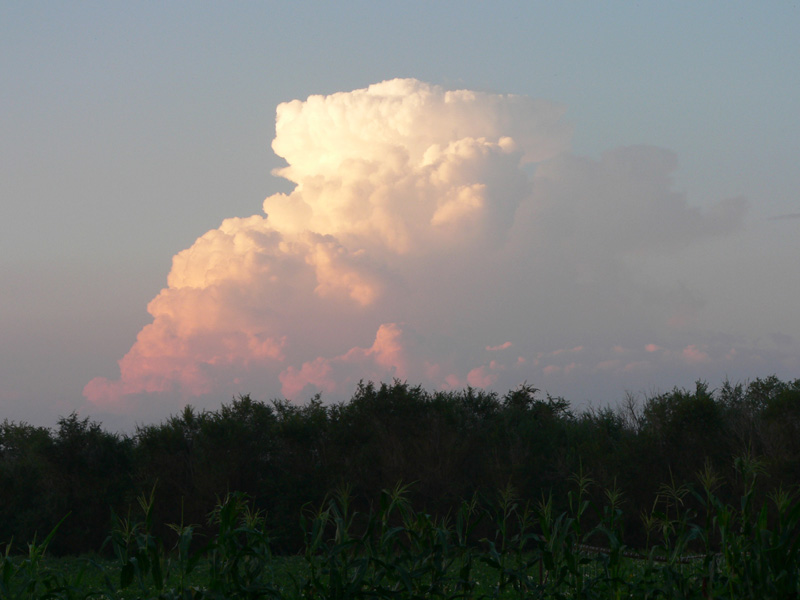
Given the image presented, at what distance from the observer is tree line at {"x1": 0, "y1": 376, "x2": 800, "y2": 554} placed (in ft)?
104

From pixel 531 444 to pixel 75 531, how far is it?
65.3 feet

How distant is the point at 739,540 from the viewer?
24.1 ft

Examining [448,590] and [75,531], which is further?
[75,531]

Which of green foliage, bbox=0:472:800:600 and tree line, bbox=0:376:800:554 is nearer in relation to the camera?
green foliage, bbox=0:472:800:600

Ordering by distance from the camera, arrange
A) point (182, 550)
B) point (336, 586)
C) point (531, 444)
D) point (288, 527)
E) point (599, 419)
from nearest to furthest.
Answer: point (182, 550), point (336, 586), point (288, 527), point (531, 444), point (599, 419)

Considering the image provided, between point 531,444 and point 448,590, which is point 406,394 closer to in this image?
point 531,444

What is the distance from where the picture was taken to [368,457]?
3316 cm

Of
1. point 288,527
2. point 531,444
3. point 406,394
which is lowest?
point 288,527

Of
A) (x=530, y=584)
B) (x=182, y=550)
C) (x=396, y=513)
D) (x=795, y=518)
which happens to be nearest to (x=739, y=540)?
(x=795, y=518)

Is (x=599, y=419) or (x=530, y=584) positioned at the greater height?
(x=599, y=419)

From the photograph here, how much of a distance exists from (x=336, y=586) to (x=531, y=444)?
27070 millimetres

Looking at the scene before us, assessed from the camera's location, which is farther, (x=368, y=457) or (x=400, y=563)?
(x=368, y=457)

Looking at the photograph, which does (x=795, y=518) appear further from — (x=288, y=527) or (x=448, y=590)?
(x=288, y=527)

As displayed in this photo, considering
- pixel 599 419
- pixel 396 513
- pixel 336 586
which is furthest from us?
pixel 599 419
